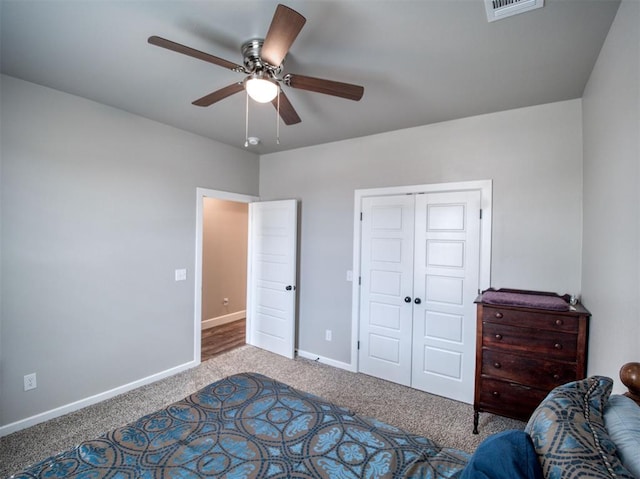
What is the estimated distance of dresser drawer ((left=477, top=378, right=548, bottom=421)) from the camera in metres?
2.18

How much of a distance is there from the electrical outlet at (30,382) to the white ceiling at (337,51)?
7.57 feet

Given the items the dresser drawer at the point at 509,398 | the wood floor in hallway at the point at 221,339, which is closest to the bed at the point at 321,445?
the dresser drawer at the point at 509,398

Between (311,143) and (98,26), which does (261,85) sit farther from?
(311,143)

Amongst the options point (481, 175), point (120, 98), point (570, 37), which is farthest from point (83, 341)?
point (570, 37)

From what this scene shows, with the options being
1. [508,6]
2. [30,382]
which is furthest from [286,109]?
[30,382]

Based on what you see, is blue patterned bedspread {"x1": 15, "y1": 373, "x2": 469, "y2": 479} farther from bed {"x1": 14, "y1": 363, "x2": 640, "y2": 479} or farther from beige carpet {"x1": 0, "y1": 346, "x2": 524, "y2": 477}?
beige carpet {"x1": 0, "y1": 346, "x2": 524, "y2": 477}

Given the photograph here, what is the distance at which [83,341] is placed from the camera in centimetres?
266

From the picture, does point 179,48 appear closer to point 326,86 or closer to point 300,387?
point 326,86

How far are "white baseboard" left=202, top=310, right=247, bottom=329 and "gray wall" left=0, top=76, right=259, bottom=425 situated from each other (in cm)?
146

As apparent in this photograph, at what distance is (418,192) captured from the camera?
311cm

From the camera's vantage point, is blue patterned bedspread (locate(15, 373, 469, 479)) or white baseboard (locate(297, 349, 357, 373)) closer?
blue patterned bedspread (locate(15, 373, 469, 479))

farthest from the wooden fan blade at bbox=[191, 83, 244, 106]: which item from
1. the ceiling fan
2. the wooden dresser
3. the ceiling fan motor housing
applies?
the wooden dresser

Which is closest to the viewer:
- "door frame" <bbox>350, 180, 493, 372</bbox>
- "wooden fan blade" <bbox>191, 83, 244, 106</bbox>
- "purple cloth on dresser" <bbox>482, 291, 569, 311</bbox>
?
"wooden fan blade" <bbox>191, 83, 244, 106</bbox>

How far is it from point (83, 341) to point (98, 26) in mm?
2461
